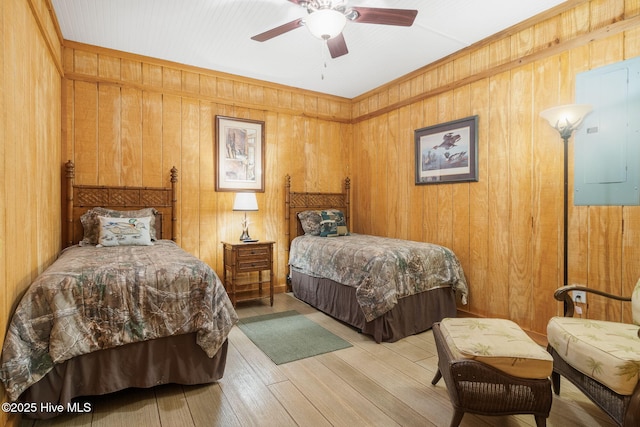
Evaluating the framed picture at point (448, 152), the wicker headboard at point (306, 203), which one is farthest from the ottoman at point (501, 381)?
the wicker headboard at point (306, 203)

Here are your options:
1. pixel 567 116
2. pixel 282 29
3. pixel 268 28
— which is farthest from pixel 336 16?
pixel 567 116

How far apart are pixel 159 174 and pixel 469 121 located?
11.6 ft

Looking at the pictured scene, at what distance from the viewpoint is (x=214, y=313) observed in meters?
2.17

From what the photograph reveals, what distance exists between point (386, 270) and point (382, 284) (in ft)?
0.42

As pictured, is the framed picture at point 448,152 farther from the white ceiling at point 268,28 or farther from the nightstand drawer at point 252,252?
the nightstand drawer at point 252,252

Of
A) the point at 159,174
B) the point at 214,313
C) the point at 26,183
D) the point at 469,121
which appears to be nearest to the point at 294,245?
the point at 159,174

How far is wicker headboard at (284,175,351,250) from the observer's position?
4.66 meters

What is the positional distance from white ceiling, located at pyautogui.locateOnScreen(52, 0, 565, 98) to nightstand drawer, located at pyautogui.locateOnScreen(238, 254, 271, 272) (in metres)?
2.34

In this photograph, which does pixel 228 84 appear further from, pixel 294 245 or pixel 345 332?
pixel 345 332

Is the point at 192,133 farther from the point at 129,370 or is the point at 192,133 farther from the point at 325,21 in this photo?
the point at 129,370

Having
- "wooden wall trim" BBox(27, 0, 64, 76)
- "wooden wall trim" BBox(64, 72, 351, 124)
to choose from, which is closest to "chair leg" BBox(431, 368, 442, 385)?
"wooden wall trim" BBox(27, 0, 64, 76)

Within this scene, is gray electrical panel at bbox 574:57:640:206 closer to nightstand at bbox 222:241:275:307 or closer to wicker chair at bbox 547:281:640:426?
wicker chair at bbox 547:281:640:426

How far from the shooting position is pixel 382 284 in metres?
2.90

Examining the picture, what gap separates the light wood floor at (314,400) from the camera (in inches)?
72.8
